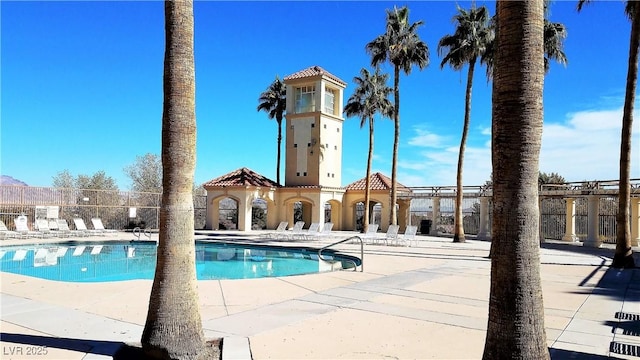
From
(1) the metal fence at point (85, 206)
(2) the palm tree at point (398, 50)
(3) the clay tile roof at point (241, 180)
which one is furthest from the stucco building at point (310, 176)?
(2) the palm tree at point (398, 50)

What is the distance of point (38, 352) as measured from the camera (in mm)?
5246

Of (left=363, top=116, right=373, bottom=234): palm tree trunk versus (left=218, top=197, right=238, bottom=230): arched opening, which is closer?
(left=363, top=116, right=373, bottom=234): palm tree trunk

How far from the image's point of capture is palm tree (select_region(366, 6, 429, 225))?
1060 inches

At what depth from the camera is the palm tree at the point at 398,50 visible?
88.3 feet

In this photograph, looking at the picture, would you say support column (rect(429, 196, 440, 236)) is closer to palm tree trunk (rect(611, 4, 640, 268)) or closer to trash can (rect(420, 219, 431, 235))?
trash can (rect(420, 219, 431, 235))

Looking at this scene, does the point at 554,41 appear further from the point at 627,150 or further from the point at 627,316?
the point at 627,316

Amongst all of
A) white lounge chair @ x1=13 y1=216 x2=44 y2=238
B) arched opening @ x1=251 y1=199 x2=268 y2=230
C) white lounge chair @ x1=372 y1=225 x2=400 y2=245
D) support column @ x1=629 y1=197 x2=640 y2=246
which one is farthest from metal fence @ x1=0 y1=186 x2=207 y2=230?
support column @ x1=629 y1=197 x2=640 y2=246

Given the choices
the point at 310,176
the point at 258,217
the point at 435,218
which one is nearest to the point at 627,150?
the point at 435,218

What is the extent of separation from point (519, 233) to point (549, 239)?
27.3 metres

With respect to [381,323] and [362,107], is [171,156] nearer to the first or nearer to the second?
[381,323]

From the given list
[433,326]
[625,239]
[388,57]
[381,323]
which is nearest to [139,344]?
[381,323]

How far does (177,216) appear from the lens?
512 cm

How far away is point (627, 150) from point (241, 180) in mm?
23240

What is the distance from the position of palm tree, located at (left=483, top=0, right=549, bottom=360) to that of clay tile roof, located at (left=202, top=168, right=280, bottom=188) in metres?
27.7
